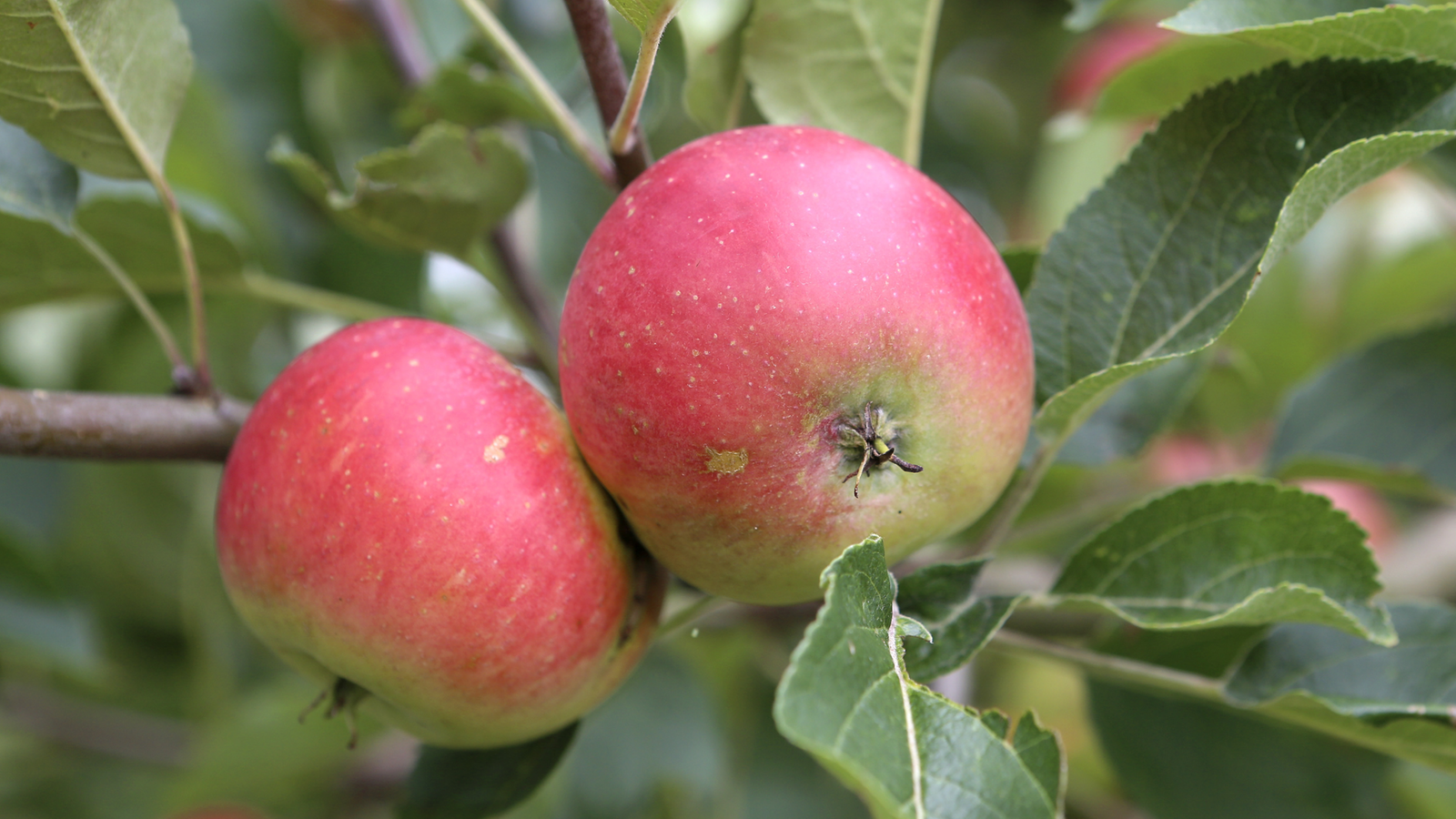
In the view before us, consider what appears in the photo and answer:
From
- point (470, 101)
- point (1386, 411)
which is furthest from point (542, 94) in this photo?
point (1386, 411)

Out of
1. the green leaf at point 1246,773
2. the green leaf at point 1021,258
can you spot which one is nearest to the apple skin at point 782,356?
the green leaf at point 1021,258

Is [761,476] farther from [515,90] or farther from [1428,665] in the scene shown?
[1428,665]

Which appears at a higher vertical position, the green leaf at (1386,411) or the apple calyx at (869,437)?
the apple calyx at (869,437)

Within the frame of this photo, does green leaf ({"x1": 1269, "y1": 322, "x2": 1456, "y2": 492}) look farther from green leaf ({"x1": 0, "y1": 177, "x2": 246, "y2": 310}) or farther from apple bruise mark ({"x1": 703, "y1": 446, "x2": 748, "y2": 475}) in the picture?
green leaf ({"x1": 0, "y1": 177, "x2": 246, "y2": 310})

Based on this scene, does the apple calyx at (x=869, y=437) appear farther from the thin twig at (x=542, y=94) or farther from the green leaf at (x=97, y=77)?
the green leaf at (x=97, y=77)

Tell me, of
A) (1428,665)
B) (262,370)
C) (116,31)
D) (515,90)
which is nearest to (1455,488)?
(1428,665)

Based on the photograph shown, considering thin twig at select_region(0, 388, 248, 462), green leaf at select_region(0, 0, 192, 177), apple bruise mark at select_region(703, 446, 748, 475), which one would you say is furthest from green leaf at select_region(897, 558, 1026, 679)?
green leaf at select_region(0, 0, 192, 177)
